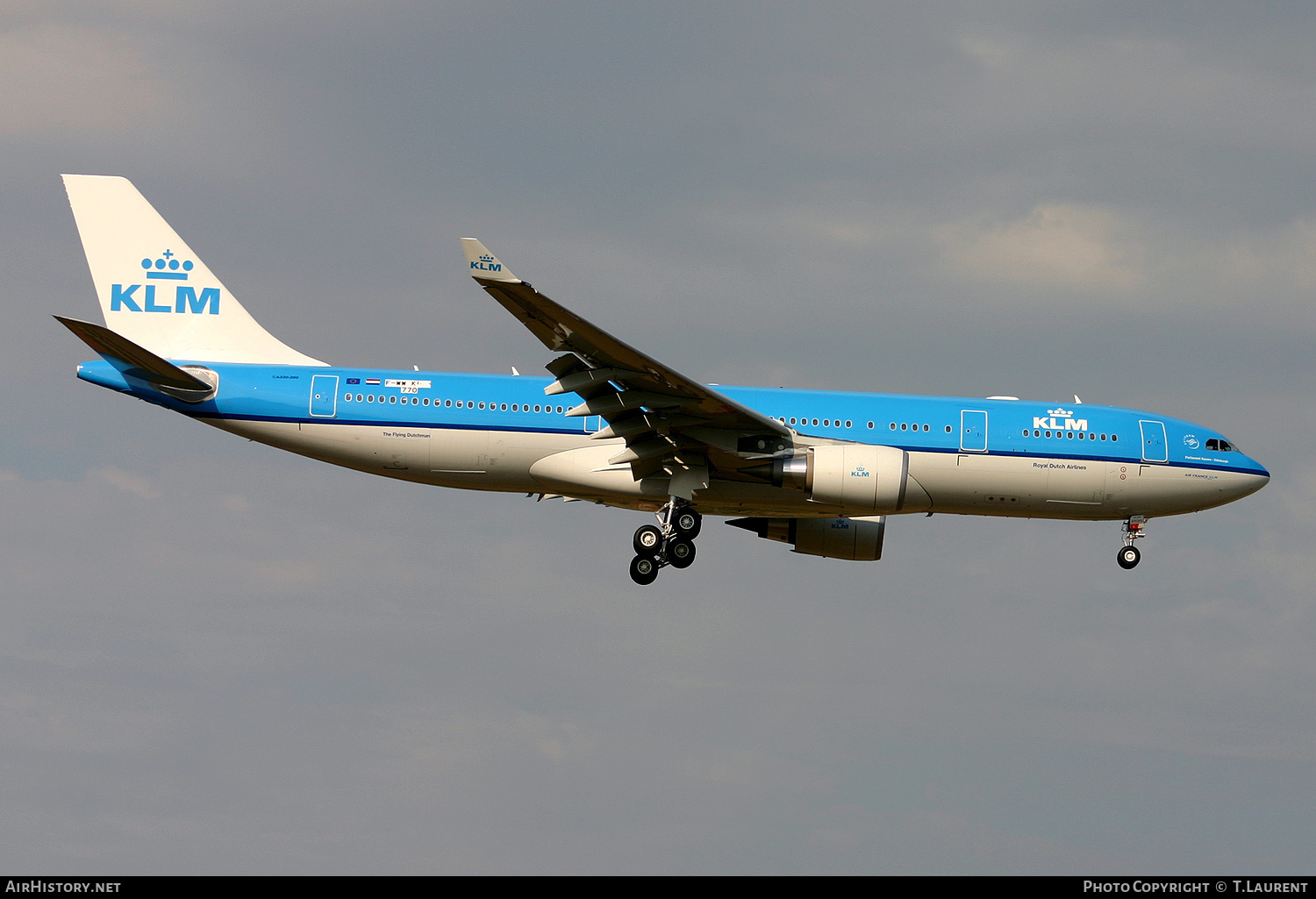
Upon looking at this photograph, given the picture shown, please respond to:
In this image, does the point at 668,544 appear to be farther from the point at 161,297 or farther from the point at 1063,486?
the point at 161,297

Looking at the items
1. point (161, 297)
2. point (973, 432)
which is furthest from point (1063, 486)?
point (161, 297)

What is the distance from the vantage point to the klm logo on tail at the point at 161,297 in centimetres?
2975

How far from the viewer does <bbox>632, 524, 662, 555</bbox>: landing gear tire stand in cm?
2742

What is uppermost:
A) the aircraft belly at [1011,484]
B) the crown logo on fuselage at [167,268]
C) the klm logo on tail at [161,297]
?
the crown logo on fuselage at [167,268]

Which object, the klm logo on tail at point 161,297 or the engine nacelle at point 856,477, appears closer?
the engine nacelle at point 856,477

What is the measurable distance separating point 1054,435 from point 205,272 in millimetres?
19231

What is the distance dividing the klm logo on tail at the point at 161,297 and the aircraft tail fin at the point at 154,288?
2 centimetres

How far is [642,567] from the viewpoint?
27.5m

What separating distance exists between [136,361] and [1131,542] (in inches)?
841

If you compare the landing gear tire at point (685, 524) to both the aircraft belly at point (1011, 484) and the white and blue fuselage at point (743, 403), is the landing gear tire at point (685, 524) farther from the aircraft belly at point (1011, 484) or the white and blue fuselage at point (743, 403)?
the aircraft belly at point (1011, 484)

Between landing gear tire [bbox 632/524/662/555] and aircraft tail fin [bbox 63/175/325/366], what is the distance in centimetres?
799

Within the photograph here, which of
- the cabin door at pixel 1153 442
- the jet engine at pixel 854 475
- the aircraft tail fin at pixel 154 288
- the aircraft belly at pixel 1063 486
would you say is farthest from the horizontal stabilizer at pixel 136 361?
the cabin door at pixel 1153 442

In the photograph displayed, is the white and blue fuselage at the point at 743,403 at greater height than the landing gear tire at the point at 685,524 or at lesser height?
greater
